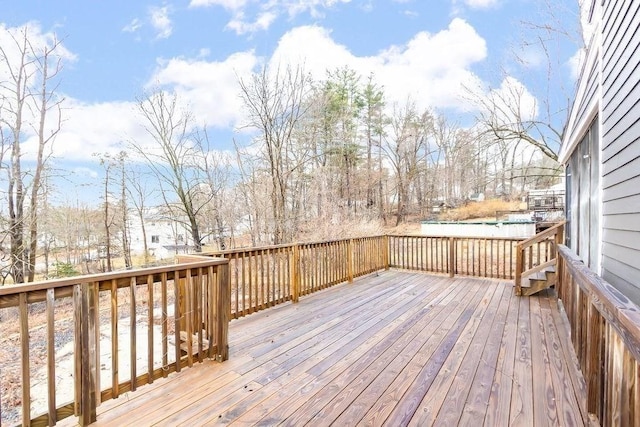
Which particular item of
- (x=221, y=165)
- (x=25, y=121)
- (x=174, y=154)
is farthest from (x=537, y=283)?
(x=25, y=121)

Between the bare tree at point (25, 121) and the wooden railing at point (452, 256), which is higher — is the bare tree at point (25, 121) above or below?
above

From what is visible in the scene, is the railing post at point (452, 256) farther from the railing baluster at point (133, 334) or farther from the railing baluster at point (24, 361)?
the railing baluster at point (24, 361)

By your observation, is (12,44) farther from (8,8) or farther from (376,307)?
(376,307)

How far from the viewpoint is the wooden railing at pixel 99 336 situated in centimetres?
167

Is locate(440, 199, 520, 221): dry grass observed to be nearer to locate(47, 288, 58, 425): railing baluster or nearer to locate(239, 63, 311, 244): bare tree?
locate(239, 63, 311, 244): bare tree

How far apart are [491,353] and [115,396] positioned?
2.96 m

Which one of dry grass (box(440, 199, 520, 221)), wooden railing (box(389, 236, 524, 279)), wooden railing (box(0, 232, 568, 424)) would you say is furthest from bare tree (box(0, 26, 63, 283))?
dry grass (box(440, 199, 520, 221))

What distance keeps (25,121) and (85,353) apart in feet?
32.9

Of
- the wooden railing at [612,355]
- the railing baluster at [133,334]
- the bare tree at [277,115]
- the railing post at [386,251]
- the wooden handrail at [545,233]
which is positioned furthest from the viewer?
the bare tree at [277,115]

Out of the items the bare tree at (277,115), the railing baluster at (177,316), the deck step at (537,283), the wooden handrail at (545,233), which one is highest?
the bare tree at (277,115)

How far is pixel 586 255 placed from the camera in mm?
3396

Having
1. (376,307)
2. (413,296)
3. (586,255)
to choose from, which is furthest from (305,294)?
(586,255)

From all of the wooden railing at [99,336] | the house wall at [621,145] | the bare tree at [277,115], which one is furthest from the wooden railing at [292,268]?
the bare tree at [277,115]

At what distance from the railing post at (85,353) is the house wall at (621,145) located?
3.26 meters
